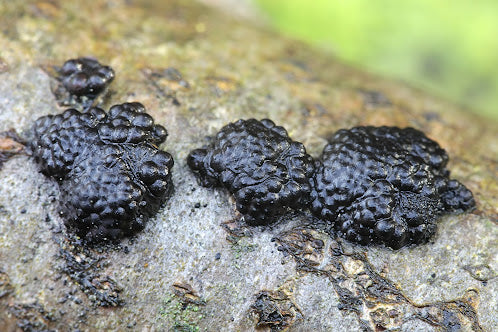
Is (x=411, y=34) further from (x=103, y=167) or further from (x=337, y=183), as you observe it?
(x=103, y=167)

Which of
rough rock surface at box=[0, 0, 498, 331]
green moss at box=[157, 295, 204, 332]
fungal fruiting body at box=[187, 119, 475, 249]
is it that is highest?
fungal fruiting body at box=[187, 119, 475, 249]

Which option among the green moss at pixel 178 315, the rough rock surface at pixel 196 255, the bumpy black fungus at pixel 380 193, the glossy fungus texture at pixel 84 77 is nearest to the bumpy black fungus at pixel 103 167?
the rough rock surface at pixel 196 255

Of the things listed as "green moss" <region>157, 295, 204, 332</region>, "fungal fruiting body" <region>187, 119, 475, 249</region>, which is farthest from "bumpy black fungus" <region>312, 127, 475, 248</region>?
"green moss" <region>157, 295, 204, 332</region>

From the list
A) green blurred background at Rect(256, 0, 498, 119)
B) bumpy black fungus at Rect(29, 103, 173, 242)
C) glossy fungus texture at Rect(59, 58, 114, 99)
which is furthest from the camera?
green blurred background at Rect(256, 0, 498, 119)

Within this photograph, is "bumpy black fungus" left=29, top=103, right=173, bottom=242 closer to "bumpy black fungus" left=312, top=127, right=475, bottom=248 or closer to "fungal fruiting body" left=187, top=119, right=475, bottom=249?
"fungal fruiting body" left=187, top=119, right=475, bottom=249

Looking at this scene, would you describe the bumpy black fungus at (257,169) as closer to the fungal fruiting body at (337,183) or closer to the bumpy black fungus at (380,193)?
the fungal fruiting body at (337,183)

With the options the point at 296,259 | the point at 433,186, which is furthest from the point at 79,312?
the point at 433,186

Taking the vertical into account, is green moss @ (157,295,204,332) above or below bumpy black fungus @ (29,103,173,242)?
below

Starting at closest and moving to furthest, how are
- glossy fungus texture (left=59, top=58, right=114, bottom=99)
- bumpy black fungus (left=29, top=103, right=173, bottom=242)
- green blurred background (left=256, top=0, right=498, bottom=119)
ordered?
bumpy black fungus (left=29, top=103, right=173, bottom=242) < glossy fungus texture (left=59, top=58, right=114, bottom=99) < green blurred background (left=256, top=0, right=498, bottom=119)
